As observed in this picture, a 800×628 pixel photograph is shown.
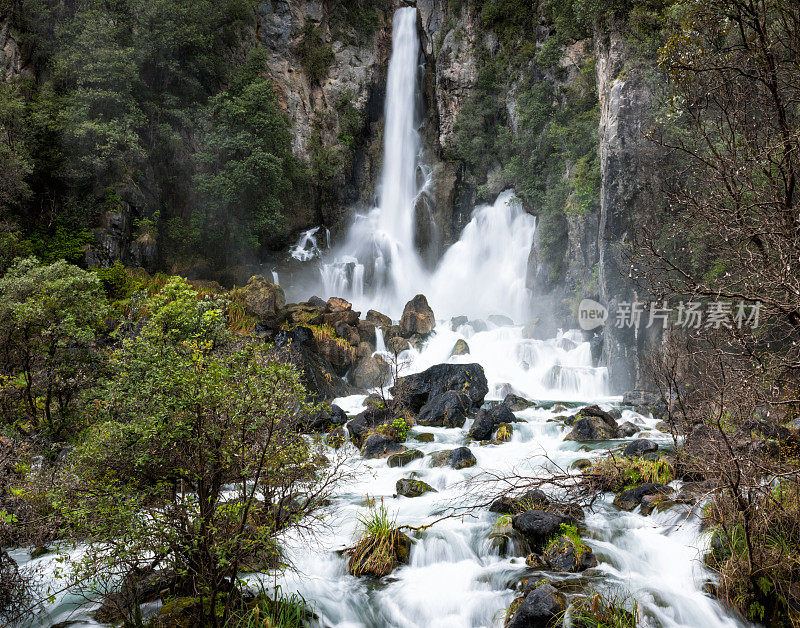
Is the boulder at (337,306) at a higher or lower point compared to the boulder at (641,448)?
higher

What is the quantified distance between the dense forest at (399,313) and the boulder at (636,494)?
53mm

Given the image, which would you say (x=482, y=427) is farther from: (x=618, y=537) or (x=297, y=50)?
(x=297, y=50)

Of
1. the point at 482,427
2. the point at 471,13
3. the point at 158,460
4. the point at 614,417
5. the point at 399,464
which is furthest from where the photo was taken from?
the point at 471,13

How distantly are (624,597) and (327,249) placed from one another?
94.8 feet

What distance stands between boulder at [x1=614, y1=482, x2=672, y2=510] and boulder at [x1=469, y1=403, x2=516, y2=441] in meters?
4.67

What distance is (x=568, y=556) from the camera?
18.5ft

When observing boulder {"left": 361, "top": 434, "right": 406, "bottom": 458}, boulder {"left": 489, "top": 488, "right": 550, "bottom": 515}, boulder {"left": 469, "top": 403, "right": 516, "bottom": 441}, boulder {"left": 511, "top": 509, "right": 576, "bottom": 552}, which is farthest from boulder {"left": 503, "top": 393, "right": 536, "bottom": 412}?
boulder {"left": 511, "top": 509, "right": 576, "bottom": 552}

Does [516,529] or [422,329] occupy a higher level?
[422,329]

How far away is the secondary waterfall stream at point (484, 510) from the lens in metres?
5.31

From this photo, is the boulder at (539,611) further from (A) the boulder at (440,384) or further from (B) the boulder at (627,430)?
(A) the boulder at (440,384)

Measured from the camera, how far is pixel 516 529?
6.26 m

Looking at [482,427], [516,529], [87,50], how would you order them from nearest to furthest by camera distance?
[516,529]
[482,427]
[87,50]

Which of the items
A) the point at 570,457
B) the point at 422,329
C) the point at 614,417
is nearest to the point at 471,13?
the point at 422,329

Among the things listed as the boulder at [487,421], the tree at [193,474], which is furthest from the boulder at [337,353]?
the tree at [193,474]
